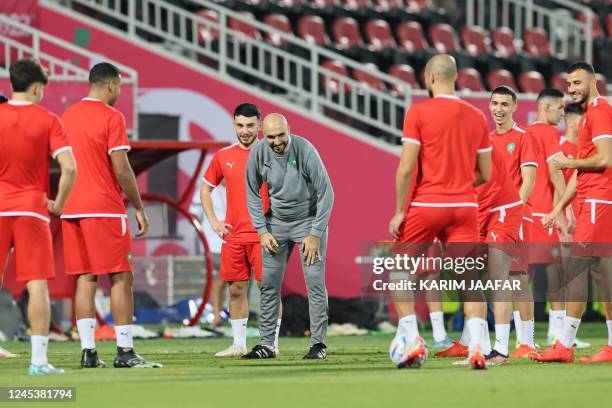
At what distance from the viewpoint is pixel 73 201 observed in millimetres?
9438

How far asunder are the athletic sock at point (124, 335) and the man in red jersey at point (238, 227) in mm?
1708

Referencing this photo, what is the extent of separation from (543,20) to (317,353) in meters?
16.1

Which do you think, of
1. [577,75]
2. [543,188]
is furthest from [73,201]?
[543,188]

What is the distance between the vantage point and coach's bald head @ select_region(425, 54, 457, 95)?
8625 millimetres

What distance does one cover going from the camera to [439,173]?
8570mm

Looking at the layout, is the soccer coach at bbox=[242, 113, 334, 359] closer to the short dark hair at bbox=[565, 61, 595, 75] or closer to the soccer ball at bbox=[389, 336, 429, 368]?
the soccer ball at bbox=[389, 336, 429, 368]

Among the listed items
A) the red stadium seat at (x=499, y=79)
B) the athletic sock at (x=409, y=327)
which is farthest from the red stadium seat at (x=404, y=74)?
the athletic sock at (x=409, y=327)

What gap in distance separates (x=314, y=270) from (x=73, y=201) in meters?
2.16

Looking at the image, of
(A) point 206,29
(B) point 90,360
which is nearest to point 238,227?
(B) point 90,360

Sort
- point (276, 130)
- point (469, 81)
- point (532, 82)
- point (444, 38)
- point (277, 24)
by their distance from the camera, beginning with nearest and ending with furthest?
point (276, 130)
point (469, 81)
point (277, 24)
point (532, 82)
point (444, 38)

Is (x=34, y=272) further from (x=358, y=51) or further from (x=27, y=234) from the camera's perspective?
(x=358, y=51)

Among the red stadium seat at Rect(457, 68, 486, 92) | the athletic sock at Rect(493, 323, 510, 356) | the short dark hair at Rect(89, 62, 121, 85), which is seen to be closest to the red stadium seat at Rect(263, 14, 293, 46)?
the red stadium seat at Rect(457, 68, 486, 92)

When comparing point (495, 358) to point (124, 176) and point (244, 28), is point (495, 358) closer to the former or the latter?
point (124, 176)

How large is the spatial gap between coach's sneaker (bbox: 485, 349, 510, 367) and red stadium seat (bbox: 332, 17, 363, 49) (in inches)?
510
